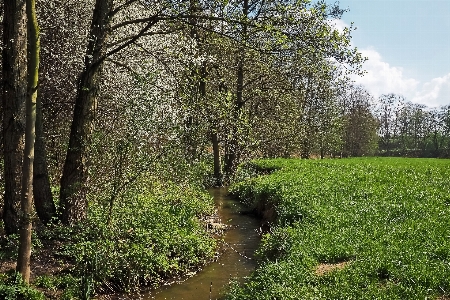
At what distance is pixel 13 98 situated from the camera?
771cm

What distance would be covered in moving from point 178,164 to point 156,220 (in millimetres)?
1766

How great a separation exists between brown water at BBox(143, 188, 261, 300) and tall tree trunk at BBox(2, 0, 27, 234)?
3246 mm

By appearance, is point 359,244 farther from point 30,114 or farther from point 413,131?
point 413,131

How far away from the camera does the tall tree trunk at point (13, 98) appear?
300 inches

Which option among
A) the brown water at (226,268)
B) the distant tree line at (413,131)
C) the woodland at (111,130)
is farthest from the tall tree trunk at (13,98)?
the distant tree line at (413,131)

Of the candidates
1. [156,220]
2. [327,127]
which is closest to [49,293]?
[156,220]

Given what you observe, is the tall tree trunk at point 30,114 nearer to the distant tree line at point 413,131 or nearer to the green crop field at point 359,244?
the green crop field at point 359,244

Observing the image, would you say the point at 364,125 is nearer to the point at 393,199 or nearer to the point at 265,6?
the point at 265,6

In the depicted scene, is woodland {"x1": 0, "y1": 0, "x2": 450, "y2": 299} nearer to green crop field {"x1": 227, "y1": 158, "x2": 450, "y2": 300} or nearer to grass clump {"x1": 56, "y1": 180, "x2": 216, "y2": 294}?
grass clump {"x1": 56, "y1": 180, "x2": 216, "y2": 294}

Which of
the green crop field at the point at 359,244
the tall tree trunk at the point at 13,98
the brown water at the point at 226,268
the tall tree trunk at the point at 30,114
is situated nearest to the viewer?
the tall tree trunk at the point at 30,114

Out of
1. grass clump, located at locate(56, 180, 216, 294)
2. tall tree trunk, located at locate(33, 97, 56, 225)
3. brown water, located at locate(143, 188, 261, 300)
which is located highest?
tall tree trunk, located at locate(33, 97, 56, 225)

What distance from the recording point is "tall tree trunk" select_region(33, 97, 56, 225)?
8852 millimetres

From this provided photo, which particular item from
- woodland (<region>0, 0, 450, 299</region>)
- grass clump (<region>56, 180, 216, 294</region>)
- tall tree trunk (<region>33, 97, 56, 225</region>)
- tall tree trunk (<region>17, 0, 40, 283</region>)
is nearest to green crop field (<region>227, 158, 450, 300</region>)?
grass clump (<region>56, 180, 216, 294</region>)

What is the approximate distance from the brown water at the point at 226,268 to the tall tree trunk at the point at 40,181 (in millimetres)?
3190
